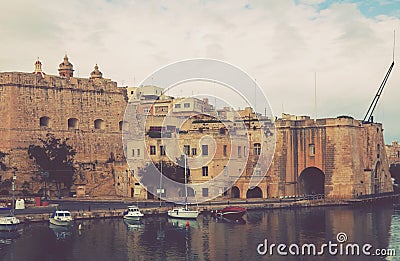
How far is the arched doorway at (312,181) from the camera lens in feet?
160

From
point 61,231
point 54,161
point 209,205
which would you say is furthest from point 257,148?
point 61,231

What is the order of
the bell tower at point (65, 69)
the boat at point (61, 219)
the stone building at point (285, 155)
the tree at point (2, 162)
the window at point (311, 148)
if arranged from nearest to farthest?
the boat at point (61, 219) < the tree at point (2, 162) < the stone building at point (285, 155) < the window at point (311, 148) < the bell tower at point (65, 69)

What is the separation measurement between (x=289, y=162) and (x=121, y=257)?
24720mm

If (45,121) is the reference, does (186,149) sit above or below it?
below

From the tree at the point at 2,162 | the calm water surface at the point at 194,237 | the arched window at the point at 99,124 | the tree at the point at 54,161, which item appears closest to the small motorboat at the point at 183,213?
the calm water surface at the point at 194,237

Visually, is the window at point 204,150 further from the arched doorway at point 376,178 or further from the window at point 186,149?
the arched doorway at point 376,178

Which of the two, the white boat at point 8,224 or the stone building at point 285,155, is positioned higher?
the stone building at point 285,155

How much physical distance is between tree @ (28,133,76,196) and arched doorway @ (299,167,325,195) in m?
19.1

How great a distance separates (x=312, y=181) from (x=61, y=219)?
2511 cm

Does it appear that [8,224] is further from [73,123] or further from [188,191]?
[73,123]

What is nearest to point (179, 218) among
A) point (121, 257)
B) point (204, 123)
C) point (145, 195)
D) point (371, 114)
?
point (145, 195)

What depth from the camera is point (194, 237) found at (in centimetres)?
3095

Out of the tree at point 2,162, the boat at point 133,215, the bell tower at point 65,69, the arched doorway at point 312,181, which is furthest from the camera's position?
the bell tower at point 65,69

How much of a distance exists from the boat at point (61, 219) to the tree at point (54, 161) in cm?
1055
